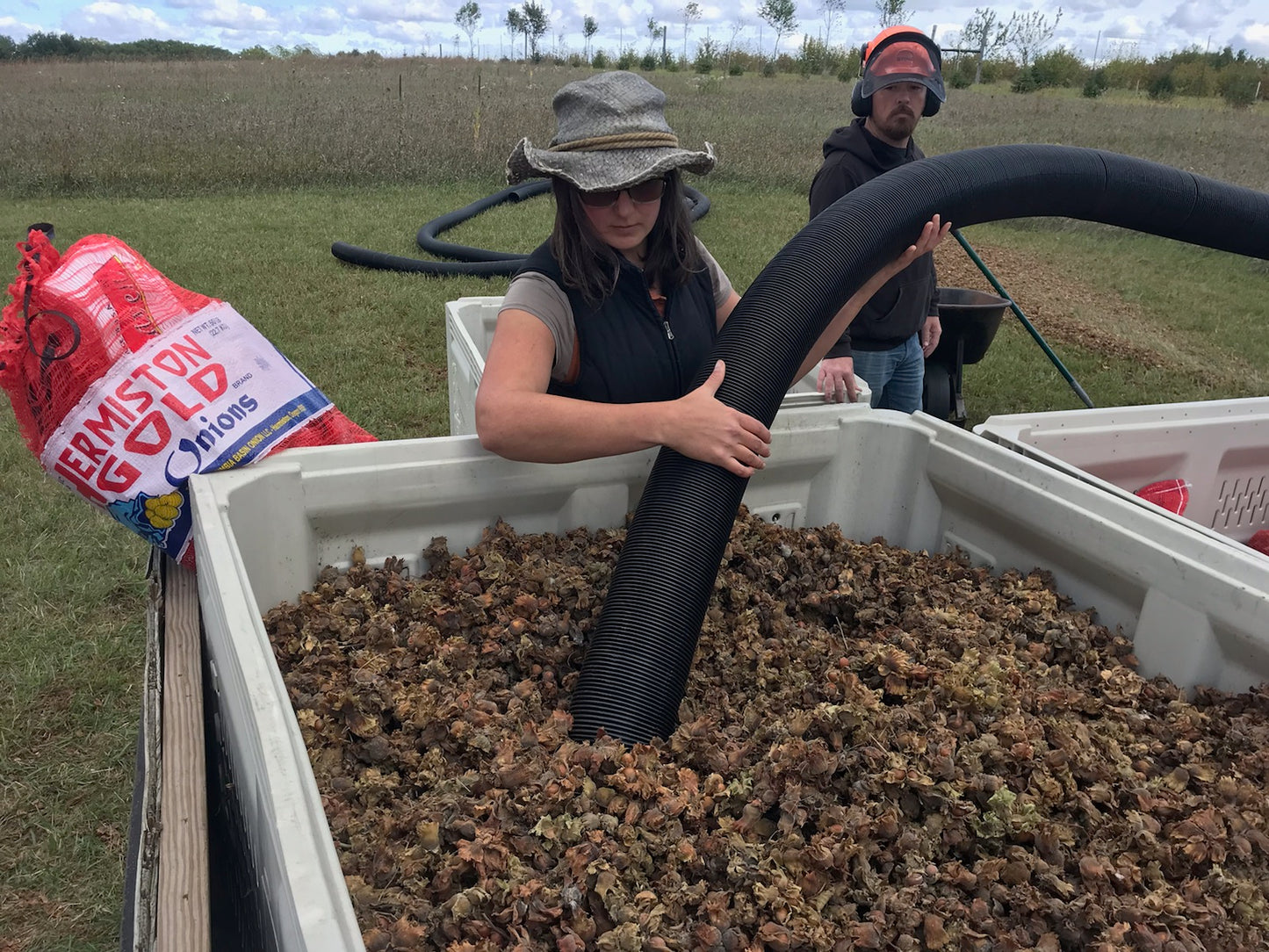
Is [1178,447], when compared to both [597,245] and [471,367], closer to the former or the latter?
[597,245]

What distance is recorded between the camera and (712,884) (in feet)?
3.76

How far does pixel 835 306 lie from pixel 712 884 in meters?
1.23

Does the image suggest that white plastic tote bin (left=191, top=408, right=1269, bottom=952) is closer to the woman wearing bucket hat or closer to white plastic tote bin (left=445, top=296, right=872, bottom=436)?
white plastic tote bin (left=445, top=296, right=872, bottom=436)

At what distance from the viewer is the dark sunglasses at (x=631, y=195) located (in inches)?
67.8

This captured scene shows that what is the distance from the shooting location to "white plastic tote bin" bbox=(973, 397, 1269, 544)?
212cm

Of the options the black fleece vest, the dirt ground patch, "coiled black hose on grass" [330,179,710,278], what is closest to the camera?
the black fleece vest

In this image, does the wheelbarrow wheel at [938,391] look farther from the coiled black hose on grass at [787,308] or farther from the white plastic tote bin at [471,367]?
the white plastic tote bin at [471,367]

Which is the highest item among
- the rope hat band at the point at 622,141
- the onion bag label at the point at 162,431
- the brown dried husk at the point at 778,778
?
the rope hat band at the point at 622,141

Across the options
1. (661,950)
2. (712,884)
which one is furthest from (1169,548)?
(661,950)

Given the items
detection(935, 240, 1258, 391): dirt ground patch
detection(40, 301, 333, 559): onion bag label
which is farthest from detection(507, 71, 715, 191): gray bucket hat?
detection(935, 240, 1258, 391): dirt ground patch

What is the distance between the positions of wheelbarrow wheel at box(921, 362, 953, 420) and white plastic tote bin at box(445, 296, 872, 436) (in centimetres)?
200

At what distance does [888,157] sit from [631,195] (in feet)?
5.30

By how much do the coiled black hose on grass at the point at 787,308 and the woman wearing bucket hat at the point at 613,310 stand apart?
0.08 m

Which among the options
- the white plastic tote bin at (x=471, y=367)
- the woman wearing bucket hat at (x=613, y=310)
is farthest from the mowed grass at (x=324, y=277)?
the woman wearing bucket hat at (x=613, y=310)
